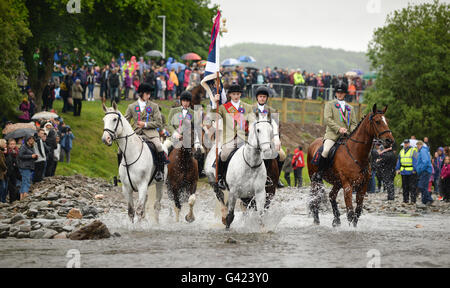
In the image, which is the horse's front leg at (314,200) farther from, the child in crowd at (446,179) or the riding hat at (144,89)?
the child in crowd at (446,179)

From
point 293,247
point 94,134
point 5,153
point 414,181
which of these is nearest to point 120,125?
point 293,247

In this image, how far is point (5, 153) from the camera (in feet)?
73.0

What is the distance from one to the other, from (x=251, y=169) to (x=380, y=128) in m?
3.22

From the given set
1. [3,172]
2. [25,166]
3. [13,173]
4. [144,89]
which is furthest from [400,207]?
[3,172]

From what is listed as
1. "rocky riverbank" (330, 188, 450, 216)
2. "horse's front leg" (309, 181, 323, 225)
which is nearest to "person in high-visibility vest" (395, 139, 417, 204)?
"rocky riverbank" (330, 188, 450, 216)

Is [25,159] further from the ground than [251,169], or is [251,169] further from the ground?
[251,169]

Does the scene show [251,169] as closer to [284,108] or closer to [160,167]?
[160,167]

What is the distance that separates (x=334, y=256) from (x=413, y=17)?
47.2 m

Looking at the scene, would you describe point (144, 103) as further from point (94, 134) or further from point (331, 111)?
point (94, 134)

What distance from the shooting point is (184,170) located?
17719 millimetres

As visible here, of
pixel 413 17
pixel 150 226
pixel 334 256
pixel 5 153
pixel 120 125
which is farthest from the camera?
pixel 413 17

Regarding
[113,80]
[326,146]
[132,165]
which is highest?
[113,80]

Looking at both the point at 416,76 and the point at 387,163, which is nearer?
the point at 387,163

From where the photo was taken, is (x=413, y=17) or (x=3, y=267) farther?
(x=413, y=17)
